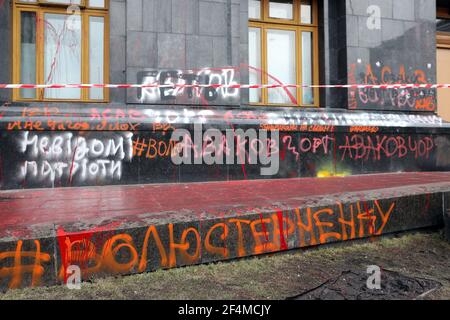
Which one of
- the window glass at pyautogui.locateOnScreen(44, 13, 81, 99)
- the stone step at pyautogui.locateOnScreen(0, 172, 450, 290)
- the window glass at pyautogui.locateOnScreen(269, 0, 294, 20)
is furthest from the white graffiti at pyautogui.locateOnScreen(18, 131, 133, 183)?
the window glass at pyautogui.locateOnScreen(269, 0, 294, 20)

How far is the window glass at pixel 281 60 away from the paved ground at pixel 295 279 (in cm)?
483

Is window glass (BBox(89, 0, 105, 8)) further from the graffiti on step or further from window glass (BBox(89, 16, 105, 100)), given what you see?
the graffiti on step

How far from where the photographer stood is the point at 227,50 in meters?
7.66

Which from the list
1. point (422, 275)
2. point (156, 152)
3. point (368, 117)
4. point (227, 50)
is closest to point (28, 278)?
point (422, 275)

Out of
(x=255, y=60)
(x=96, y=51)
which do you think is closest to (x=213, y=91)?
(x=255, y=60)

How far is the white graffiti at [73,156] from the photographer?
6.37m

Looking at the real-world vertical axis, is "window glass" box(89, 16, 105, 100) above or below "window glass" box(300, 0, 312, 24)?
below

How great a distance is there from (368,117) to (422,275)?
5.23 m

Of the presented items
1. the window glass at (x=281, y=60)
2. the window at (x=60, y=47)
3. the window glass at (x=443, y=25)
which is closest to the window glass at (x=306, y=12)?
the window glass at (x=281, y=60)

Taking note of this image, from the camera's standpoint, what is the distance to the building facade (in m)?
6.68

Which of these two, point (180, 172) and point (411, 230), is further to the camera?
point (180, 172)

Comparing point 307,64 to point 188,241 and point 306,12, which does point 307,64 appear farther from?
point 188,241

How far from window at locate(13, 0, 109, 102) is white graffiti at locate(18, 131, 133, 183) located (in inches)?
43.5

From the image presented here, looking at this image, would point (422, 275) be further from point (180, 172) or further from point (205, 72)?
point (205, 72)
